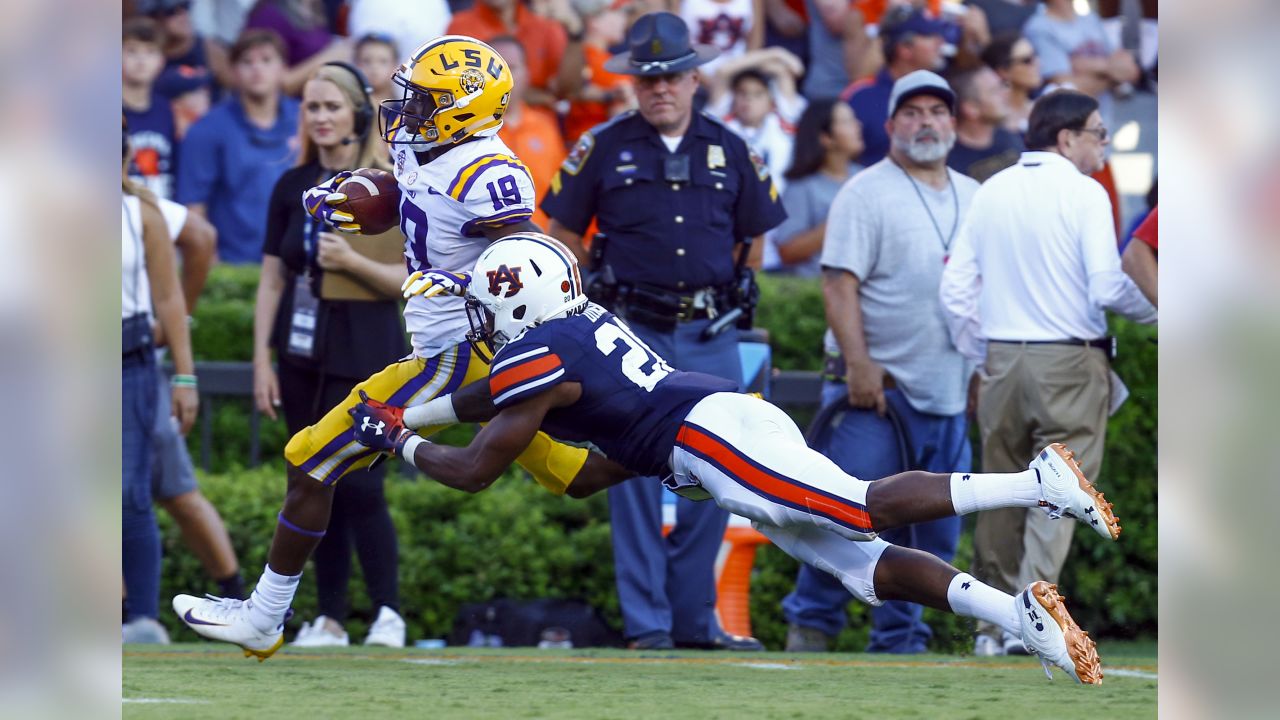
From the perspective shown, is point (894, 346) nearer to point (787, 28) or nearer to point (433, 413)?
point (433, 413)

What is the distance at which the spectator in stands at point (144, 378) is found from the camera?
676 centimetres

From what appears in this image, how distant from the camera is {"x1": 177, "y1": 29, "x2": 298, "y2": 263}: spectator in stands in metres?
9.44

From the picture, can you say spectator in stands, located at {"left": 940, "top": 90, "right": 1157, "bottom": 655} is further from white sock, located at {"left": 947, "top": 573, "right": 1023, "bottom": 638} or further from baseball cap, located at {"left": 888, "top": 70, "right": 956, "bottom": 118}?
white sock, located at {"left": 947, "top": 573, "right": 1023, "bottom": 638}

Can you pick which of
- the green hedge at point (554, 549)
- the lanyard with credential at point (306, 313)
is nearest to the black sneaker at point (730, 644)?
the green hedge at point (554, 549)

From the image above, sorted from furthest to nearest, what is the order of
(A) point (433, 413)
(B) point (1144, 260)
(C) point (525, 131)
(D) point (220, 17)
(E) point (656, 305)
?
1. (D) point (220, 17)
2. (C) point (525, 131)
3. (E) point (656, 305)
4. (B) point (1144, 260)
5. (A) point (433, 413)

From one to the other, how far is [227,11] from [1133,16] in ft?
18.5

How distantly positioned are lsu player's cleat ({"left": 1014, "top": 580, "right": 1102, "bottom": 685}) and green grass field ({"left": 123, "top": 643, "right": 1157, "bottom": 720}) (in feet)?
0.37

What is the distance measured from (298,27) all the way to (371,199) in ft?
16.4

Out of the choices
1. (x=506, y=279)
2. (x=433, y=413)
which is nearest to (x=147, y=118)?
(x=433, y=413)

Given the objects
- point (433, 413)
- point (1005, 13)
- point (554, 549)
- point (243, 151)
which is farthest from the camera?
point (1005, 13)

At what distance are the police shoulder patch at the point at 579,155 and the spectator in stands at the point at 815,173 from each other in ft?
8.55

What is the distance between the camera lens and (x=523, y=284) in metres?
4.95

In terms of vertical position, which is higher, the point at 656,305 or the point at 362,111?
the point at 362,111
